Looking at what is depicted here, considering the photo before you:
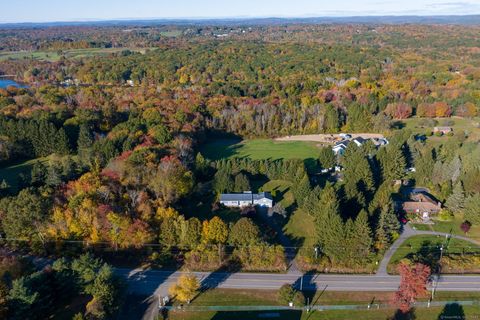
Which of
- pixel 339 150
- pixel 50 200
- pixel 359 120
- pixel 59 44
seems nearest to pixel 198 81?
pixel 359 120

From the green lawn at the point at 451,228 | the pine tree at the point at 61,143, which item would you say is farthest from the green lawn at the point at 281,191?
the pine tree at the point at 61,143

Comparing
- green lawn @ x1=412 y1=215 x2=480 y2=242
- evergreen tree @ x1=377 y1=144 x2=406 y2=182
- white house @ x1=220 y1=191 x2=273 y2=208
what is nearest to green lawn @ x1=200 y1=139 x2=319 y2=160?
evergreen tree @ x1=377 y1=144 x2=406 y2=182

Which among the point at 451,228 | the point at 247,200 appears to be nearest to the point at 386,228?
the point at 451,228

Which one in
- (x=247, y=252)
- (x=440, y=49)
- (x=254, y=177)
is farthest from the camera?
(x=440, y=49)

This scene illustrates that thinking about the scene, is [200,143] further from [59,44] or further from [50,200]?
[59,44]

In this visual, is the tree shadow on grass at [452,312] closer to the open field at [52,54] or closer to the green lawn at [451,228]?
the green lawn at [451,228]

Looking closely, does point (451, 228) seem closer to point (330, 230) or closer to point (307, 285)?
point (330, 230)
